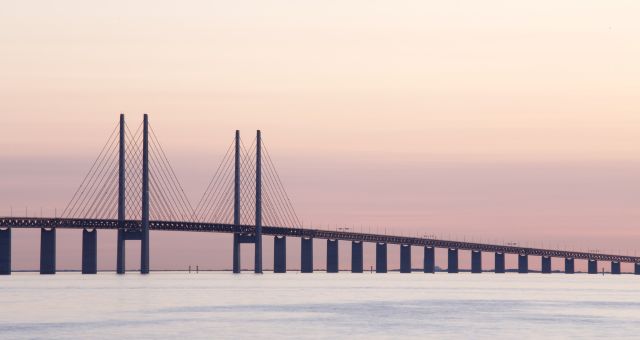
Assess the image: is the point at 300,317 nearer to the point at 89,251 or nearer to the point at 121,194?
the point at 121,194

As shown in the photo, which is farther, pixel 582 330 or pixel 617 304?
pixel 617 304

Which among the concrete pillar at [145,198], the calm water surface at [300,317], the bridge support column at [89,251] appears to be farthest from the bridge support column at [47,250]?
the calm water surface at [300,317]

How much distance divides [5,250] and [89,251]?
1225 cm

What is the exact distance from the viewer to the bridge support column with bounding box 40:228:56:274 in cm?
18125

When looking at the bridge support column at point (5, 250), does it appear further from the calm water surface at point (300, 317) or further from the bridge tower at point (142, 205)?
the calm water surface at point (300, 317)

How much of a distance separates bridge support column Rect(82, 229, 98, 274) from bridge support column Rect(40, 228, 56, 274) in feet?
12.8

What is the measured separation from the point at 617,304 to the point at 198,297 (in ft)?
102

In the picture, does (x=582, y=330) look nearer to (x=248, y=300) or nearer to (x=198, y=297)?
(x=248, y=300)

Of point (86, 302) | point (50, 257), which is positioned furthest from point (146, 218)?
point (86, 302)

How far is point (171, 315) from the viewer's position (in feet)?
248

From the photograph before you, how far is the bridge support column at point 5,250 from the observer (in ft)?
578

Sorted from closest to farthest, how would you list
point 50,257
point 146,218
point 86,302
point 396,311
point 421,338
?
point 421,338 < point 396,311 < point 86,302 < point 146,218 < point 50,257

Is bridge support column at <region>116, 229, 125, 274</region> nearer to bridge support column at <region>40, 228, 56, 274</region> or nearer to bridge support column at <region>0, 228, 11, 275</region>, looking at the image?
bridge support column at <region>40, 228, 56, 274</region>

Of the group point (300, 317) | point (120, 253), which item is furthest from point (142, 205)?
point (300, 317)
